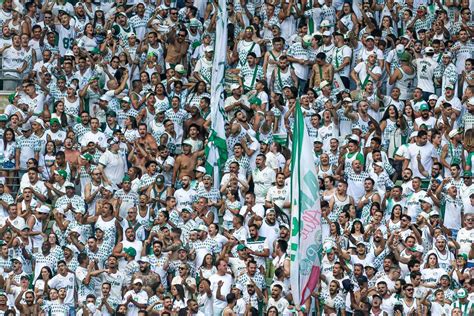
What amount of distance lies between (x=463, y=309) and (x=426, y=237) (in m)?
1.71

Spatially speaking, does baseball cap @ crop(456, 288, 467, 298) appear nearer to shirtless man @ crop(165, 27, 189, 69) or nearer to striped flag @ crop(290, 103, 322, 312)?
striped flag @ crop(290, 103, 322, 312)

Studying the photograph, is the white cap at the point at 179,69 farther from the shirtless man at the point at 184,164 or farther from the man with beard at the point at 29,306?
the man with beard at the point at 29,306

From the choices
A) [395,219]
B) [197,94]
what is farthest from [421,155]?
[197,94]

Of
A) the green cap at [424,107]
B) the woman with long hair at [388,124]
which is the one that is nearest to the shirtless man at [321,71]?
the woman with long hair at [388,124]

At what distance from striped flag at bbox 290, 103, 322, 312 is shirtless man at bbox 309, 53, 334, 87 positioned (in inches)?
361

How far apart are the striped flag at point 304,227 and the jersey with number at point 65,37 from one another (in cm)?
1180

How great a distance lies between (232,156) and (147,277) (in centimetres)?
302

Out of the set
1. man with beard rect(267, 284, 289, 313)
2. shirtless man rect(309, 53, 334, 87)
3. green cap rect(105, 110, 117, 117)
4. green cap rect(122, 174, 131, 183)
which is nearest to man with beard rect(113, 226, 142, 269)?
green cap rect(122, 174, 131, 183)

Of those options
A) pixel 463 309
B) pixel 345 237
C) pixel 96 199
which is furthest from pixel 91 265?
pixel 463 309

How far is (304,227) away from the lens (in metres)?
24.2

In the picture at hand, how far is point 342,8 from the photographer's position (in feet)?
114

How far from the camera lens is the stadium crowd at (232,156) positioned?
30.2m

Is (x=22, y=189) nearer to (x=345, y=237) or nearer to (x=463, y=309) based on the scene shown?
(x=345, y=237)

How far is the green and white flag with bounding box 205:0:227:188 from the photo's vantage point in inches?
1282
